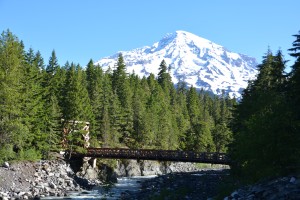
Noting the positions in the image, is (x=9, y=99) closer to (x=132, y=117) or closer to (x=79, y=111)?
(x=79, y=111)

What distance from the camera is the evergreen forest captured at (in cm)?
2195

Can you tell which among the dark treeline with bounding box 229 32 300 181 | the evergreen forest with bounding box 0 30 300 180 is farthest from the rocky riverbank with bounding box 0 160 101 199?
the dark treeline with bounding box 229 32 300 181

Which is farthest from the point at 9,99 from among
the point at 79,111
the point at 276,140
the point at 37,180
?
the point at 276,140

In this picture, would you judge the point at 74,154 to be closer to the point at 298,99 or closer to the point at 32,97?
the point at 32,97

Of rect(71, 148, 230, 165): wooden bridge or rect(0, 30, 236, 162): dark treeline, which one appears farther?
rect(71, 148, 230, 165): wooden bridge

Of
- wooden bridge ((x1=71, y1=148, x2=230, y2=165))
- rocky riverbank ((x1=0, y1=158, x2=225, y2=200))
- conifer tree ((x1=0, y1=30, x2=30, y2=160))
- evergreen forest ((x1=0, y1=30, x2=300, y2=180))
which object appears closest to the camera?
evergreen forest ((x1=0, y1=30, x2=300, y2=180))

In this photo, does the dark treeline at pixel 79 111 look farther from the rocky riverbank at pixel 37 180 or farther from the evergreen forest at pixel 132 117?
the rocky riverbank at pixel 37 180

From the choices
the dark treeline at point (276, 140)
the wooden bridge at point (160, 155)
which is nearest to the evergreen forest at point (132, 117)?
the dark treeline at point (276, 140)

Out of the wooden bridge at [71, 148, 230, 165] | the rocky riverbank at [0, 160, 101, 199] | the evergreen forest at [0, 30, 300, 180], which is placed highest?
the evergreen forest at [0, 30, 300, 180]

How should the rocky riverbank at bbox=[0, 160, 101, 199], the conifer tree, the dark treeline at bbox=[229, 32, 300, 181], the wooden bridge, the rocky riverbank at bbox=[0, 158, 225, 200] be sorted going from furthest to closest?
the wooden bridge < the conifer tree < the rocky riverbank at bbox=[0, 158, 225, 200] < the rocky riverbank at bbox=[0, 160, 101, 199] < the dark treeline at bbox=[229, 32, 300, 181]

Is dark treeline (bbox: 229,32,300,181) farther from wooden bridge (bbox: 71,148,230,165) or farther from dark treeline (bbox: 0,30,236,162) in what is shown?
dark treeline (bbox: 0,30,236,162)

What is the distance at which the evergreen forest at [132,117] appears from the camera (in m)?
22.0

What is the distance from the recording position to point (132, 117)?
6850 centimetres

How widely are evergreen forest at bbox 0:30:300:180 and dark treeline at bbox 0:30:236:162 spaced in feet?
0.36
